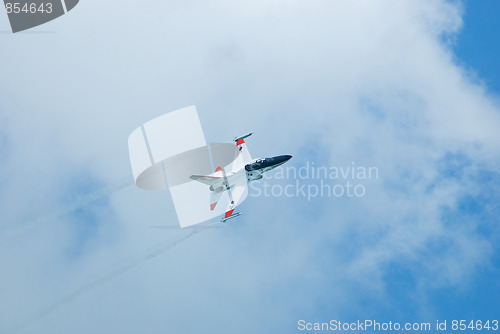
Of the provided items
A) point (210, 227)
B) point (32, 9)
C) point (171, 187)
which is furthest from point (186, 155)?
point (32, 9)

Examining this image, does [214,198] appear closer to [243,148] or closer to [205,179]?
[205,179]

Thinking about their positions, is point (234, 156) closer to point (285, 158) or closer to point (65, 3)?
point (285, 158)

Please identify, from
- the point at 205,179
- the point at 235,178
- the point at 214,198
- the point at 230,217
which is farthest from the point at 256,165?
the point at 230,217

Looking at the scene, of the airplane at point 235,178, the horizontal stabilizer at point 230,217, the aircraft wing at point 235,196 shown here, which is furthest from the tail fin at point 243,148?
the horizontal stabilizer at point 230,217

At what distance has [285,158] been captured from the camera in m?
94.0

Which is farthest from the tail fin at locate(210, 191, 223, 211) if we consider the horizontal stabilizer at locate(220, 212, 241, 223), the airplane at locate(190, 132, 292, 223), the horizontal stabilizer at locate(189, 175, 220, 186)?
the horizontal stabilizer at locate(220, 212, 241, 223)

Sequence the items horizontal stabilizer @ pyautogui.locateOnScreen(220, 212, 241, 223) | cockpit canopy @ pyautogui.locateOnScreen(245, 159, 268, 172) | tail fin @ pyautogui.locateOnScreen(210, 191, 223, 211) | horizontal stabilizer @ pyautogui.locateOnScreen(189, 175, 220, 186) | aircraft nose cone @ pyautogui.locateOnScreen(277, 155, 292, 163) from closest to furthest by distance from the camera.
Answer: horizontal stabilizer @ pyautogui.locateOnScreen(189, 175, 220, 186), cockpit canopy @ pyautogui.locateOnScreen(245, 159, 268, 172), horizontal stabilizer @ pyautogui.locateOnScreen(220, 212, 241, 223), aircraft nose cone @ pyautogui.locateOnScreen(277, 155, 292, 163), tail fin @ pyautogui.locateOnScreen(210, 191, 223, 211)

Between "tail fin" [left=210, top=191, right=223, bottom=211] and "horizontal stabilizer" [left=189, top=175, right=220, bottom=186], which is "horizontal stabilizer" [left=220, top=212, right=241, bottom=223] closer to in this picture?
"tail fin" [left=210, top=191, right=223, bottom=211]

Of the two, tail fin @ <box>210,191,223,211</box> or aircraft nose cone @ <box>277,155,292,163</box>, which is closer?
aircraft nose cone @ <box>277,155,292,163</box>

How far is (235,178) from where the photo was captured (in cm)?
9319

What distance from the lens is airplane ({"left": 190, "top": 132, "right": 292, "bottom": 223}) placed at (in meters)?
92.8

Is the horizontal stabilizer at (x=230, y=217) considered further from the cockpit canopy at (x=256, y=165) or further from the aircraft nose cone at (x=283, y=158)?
the aircraft nose cone at (x=283, y=158)

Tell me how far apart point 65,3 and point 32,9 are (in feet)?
57.3

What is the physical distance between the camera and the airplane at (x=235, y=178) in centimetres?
9281
